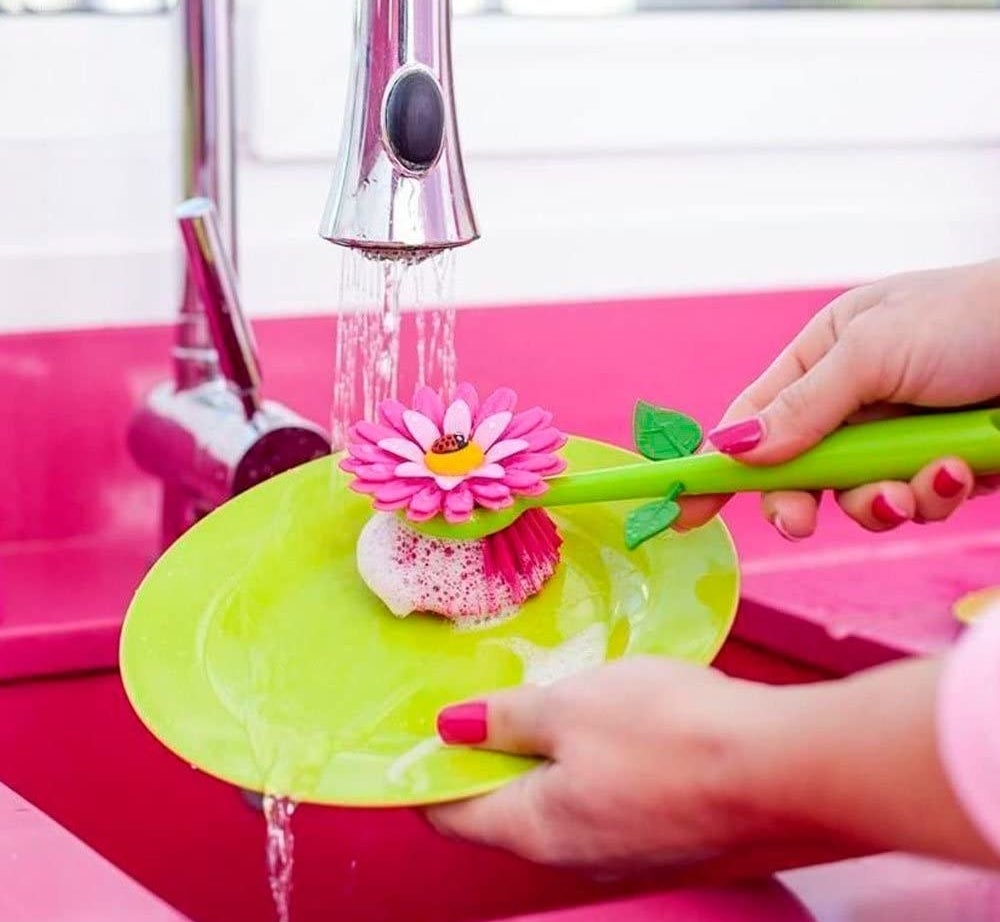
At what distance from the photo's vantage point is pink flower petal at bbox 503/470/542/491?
62 cm

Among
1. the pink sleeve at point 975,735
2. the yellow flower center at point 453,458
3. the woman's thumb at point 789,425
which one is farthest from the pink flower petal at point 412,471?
the pink sleeve at point 975,735

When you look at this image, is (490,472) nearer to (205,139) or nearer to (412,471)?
(412,471)

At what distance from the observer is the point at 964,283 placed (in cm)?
64

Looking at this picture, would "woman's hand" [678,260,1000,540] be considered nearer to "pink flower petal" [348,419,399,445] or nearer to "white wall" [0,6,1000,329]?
"pink flower petal" [348,419,399,445]

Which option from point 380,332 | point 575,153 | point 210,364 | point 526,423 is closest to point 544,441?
point 526,423

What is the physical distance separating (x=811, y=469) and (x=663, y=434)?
0.06 meters

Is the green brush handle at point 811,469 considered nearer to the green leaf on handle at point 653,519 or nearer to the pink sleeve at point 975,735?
the green leaf on handle at point 653,519

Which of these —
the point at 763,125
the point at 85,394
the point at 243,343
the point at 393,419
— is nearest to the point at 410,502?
the point at 393,419

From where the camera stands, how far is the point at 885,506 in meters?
0.60

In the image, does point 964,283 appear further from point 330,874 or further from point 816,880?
point 330,874

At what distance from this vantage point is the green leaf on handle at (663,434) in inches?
24.8

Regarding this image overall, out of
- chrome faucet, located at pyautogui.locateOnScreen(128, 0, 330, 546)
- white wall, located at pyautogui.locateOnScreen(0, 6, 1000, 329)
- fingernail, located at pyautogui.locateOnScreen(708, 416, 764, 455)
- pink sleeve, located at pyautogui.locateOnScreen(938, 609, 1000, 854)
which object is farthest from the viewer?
white wall, located at pyautogui.locateOnScreen(0, 6, 1000, 329)

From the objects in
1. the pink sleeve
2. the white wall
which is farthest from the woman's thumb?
the white wall

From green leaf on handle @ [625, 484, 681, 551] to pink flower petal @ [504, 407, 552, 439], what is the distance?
53 mm
